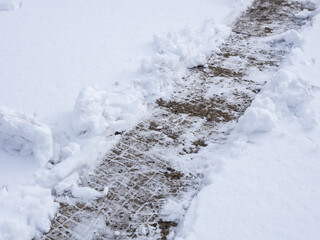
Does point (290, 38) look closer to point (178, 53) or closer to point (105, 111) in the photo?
point (178, 53)

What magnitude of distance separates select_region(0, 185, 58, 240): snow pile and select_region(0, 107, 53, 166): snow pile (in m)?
0.44

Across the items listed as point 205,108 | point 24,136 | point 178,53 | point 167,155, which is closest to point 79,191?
point 24,136

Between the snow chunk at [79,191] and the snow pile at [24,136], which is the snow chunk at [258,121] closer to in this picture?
the snow chunk at [79,191]

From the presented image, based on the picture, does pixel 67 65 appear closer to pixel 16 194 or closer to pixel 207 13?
pixel 16 194

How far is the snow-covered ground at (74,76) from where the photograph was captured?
4.16 m

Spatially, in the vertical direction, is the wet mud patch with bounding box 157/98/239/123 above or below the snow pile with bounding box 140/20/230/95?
below

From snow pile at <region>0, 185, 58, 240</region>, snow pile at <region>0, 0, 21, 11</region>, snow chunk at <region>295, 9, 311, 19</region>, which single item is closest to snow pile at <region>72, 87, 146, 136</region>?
snow pile at <region>0, 185, 58, 240</region>

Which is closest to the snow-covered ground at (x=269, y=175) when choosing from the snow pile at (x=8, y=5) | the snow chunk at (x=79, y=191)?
the snow chunk at (x=79, y=191)

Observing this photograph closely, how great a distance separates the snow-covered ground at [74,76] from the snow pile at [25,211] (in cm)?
1

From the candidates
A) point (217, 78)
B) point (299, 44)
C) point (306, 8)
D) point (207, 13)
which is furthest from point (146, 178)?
point (306, 8)

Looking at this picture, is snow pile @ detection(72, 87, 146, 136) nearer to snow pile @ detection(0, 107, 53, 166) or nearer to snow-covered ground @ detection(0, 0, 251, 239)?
snow-covered ground @ detection(0, 0, 251, 239)

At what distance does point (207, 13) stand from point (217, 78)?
2.89m

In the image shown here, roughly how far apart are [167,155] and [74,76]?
237 cm

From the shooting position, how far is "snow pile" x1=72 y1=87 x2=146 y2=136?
4.71 metres
